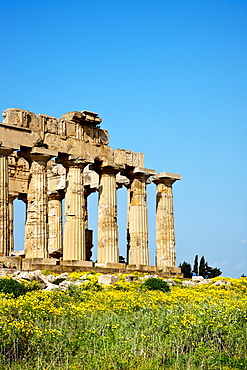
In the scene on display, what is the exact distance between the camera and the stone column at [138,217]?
39.1 meters

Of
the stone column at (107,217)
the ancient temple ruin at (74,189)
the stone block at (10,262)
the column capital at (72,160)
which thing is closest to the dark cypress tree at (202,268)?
the ancient temple ruin at (74,189)

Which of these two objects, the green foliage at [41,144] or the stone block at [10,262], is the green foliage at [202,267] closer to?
the green foliage at [41,144]

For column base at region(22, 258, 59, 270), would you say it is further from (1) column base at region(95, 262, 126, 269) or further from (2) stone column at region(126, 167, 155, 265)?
(2) stone column at region(126, 167, 155, 265)

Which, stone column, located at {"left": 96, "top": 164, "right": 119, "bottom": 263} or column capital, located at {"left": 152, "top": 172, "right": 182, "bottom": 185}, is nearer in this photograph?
stone column, located at {"left": 96, "top": 164, "right": 119, "bottom": 263}

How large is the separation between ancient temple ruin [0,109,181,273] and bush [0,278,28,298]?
8.20 metres

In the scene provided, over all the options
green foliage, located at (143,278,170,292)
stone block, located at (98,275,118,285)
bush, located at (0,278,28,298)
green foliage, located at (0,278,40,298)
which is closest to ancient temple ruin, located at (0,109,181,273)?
stone block, located at (98,275,118,285)

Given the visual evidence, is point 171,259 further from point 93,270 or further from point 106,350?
point 106,350

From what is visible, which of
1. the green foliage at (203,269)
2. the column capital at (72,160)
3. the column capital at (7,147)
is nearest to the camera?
the column capital at (7,147)

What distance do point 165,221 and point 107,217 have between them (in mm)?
4912

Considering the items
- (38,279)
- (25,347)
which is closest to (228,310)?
(25,347)

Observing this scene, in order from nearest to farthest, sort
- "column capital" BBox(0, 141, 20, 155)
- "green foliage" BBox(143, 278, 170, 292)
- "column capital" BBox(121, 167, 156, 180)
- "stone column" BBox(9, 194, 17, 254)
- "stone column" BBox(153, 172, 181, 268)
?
"green foliage" BBox(143, 278, 170, 292) < "column capital" BBox(0, 141, 20, 155) < "column capital" BBox(121, 167, 156, 180) < "stone column" BBox(153, 172, 181, 268) < "stone column" BBox(9, 194, 17, 254)

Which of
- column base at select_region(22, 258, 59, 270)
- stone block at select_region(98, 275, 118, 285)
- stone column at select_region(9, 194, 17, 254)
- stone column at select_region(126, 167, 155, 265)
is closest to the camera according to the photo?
stone block at select_region(98, 275, 118, 285)

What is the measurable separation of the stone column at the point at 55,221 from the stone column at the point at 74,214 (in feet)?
18.6

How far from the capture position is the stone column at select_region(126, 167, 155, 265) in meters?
39.1
